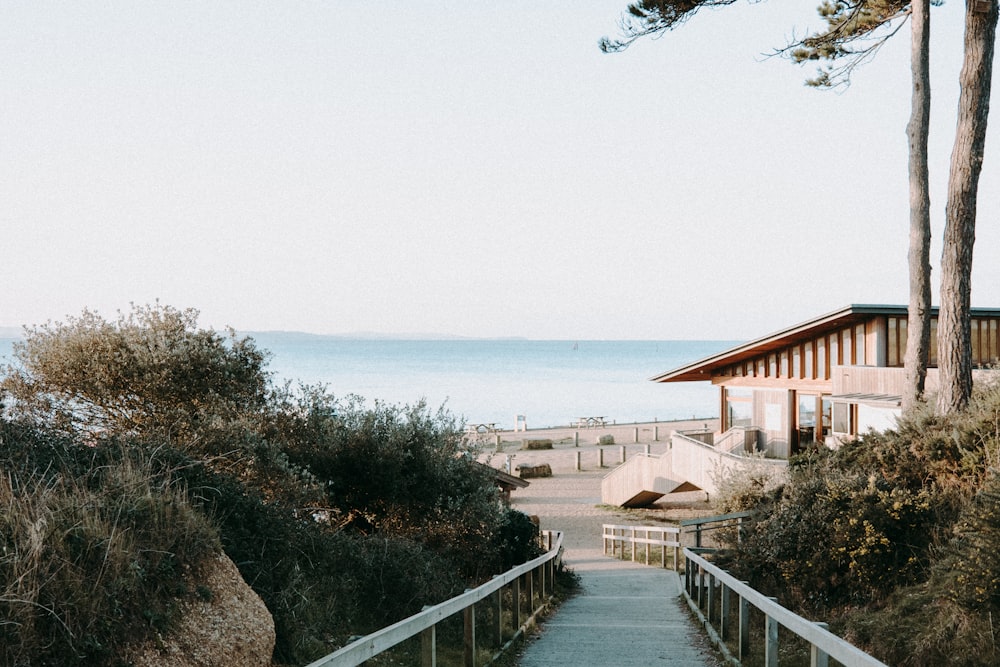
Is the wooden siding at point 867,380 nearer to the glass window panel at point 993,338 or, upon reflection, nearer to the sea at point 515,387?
the glass window panel at point 993,338

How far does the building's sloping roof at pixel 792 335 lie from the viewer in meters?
23.4

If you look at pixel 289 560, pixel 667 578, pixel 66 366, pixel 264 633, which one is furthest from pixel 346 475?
pixel 667 578

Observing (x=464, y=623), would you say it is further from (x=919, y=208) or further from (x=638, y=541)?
(x=638, y=541)

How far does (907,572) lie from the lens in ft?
30.0

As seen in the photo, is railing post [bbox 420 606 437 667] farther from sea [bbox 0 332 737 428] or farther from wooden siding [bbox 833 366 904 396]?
sea [bbox 0 332 737 428]

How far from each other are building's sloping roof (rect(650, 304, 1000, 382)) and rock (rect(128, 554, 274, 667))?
21058 millimetres

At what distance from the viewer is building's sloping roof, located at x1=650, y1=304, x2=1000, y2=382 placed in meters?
23.4

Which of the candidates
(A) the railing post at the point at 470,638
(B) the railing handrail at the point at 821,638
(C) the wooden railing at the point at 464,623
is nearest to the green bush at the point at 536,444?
(C) the wooden railing at the point at 464,623

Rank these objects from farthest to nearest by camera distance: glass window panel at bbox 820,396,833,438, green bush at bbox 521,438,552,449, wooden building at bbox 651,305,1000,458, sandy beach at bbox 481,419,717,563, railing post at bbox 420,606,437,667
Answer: green bush at bbox 521,438,552,449, sandy beach at bbox 481,419,717,563, glass window panel at bbox 820,396,833,438, wooden building at bbox 651,305,1000,458, railing post at bbox 420,606,437,667

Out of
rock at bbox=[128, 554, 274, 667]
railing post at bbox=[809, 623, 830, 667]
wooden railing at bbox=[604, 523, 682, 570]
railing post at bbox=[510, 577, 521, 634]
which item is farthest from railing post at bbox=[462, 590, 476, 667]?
wooden railing at bbox=[604, 523, 682, 570]

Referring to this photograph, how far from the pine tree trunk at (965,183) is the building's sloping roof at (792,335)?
9.61 metres

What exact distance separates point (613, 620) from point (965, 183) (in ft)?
28.1

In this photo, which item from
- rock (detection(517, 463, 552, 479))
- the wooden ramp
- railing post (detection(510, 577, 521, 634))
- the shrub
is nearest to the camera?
the wooden ramp

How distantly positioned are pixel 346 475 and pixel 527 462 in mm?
32780
